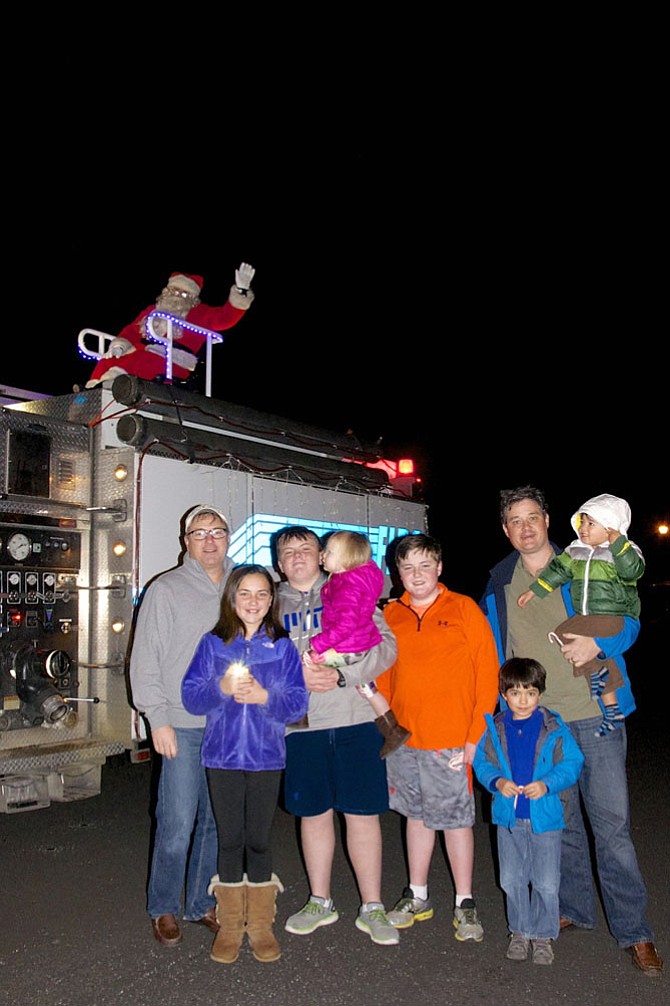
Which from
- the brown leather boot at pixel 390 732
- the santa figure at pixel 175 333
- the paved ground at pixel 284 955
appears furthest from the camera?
the santa figure at pixel 175 333

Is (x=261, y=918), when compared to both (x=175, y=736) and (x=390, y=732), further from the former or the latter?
(x=390, y=732)

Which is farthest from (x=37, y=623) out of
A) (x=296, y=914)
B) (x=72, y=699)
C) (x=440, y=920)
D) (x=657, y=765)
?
(x=657, y=765)

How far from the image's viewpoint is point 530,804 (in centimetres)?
368

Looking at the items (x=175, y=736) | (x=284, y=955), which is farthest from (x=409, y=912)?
(x=175, y=736)

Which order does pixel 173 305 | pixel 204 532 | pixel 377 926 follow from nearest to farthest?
1. pixel 377 926
2. pixel 204 532
3. pixel 173 305

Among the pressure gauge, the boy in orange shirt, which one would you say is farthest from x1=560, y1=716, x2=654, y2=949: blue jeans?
the pressure gauge

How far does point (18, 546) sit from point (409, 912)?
3118 mm

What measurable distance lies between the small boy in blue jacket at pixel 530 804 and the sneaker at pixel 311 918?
34.4 inches

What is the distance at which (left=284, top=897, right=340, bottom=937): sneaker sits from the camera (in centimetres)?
396

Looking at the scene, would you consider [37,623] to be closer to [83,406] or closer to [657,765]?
[83,406]

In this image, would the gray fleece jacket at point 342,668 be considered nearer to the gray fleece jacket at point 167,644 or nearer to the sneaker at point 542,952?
the gray fleece jacket at point 167,644

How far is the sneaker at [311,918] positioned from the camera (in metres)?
3.96

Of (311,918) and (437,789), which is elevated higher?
(437,789)

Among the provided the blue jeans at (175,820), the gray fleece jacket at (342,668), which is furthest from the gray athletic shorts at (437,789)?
the blue jeans at (175,820)
